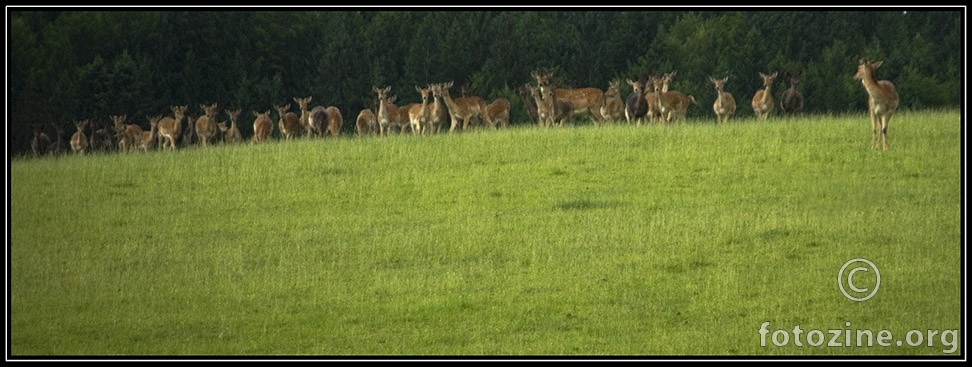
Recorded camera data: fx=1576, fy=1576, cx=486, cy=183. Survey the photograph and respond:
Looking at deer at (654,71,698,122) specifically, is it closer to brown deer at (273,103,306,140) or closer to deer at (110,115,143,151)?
brown deer at (273,103,306,140)

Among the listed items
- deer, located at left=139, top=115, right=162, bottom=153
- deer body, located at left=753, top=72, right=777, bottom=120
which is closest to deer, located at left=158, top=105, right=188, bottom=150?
deer, located at left=139, top=115, right=162, bottom=153

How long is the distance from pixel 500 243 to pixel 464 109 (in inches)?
456

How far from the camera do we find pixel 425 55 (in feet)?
182

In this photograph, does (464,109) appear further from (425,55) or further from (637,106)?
(425,55)

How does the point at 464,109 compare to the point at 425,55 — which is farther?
the point at 425,55

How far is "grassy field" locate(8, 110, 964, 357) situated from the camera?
1480 centimetres

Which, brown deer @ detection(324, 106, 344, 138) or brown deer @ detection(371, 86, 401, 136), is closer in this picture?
brown deer @ detection(371, 86, 401, 136)

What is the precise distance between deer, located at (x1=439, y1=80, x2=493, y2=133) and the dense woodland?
425 inches

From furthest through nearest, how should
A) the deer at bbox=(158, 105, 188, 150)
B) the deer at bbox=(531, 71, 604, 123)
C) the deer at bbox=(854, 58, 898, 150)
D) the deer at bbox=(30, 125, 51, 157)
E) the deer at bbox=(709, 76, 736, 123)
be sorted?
the deer at bbox=(30, 125, 51, 157), the deer at bbox=(158, 105, 188, 150), the deer at bbox=(531, 71, 604, 123), the deer at bbox=(709, 76, 736, 123), the deer at bbox=(854, 58, 898, 150)

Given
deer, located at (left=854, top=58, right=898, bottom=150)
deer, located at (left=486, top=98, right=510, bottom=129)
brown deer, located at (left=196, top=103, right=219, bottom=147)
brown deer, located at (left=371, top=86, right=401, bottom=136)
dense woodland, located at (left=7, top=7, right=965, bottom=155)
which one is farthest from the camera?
dense woodland, located at (left=7, top=7, right=965, bottom=155)

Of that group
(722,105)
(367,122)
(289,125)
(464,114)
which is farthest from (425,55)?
(722,105)

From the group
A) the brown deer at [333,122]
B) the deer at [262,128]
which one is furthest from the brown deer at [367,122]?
the deer at [262,128]

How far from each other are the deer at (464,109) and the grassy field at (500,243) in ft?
11.0

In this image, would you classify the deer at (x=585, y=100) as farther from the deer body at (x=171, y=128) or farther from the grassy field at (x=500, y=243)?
the deer body at (x=171, y=128)
